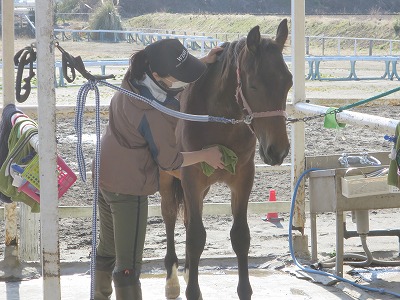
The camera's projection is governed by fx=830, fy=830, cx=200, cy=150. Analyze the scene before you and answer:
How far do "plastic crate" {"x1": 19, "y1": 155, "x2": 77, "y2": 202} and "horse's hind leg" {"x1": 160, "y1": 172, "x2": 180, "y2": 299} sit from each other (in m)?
1.55

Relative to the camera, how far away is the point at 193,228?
4.91m

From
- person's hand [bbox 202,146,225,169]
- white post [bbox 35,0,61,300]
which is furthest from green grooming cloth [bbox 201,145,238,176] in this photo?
white post [bbox 35,0,61,300]

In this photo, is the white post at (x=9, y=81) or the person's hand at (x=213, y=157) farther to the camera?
the white post at (x=9, y=81)

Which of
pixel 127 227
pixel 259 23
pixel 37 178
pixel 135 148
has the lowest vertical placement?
pixel 127 227

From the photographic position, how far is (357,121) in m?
5.05

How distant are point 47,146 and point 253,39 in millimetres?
1558

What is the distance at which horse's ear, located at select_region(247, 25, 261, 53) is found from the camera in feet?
14.4

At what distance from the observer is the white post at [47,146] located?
3229 mm

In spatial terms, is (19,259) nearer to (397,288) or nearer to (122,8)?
(397,288)

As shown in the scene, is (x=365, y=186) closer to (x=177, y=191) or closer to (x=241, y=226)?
(x=241, y=226)

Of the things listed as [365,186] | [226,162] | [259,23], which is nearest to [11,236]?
[226,162]

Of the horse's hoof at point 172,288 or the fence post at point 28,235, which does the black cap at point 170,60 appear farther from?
the fence post at point 28,235

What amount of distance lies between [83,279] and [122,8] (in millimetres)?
25063

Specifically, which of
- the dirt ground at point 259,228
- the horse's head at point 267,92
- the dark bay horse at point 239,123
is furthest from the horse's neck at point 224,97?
the dirt ground at point 259,228
